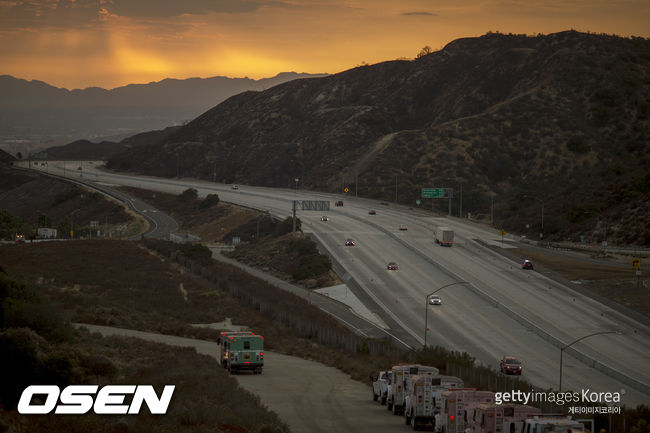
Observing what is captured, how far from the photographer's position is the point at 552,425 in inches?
947

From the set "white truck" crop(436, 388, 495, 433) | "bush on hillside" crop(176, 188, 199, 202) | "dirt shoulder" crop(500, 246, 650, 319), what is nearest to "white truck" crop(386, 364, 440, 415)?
"white truck" crop(436, 388, 495, 433)

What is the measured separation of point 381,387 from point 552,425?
49.7 ft

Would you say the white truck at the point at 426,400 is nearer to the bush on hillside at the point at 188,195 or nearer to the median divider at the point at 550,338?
the median divider at the point at 550,338

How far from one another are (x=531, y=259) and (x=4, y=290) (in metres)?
83.6

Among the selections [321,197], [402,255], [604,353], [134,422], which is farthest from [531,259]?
[134,422]

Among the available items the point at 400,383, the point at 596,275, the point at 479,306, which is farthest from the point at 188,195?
the point at 400,383

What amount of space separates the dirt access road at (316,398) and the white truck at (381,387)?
38 centimetres

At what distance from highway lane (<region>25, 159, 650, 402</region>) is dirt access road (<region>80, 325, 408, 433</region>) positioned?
2188cm

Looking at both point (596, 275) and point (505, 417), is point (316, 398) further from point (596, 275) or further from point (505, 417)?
point (596, 275)

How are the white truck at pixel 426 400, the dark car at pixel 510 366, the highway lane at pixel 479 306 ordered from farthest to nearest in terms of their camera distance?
1. the highway lane at pixel 479 306
2. the dark car at pixel 510 366
3. the white truck at pixel 426 400

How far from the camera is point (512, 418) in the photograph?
25.8 meters

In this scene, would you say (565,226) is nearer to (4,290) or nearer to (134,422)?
(4,290)

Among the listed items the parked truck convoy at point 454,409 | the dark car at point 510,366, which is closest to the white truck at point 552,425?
the parked truck convoy at point 454,409

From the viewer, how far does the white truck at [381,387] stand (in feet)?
125
